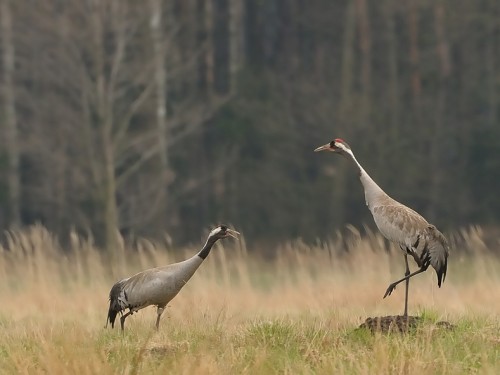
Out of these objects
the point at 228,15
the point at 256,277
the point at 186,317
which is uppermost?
the point at 228,15

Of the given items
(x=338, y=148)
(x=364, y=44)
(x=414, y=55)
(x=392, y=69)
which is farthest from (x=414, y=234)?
(x=364, y=44)

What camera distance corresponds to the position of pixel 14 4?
27.4m

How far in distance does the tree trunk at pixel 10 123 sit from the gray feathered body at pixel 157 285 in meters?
17.3

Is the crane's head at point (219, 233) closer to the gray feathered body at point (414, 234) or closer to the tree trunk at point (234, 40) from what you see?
the gray feathered body at point (414, 234)

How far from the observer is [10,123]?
92.5ft

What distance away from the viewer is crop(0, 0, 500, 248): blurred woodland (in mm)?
28297

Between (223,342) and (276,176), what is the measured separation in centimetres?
2190

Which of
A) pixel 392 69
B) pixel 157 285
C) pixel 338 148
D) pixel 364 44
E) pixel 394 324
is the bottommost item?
pixel 394 324

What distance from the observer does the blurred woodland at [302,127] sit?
28297 mm

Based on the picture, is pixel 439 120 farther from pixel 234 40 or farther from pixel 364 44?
pixel 234 40

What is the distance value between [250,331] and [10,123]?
19.9m

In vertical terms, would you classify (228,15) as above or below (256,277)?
above

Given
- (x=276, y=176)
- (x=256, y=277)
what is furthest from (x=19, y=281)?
(x=276, y=176)

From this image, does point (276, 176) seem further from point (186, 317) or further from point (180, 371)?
point (180, 371)
